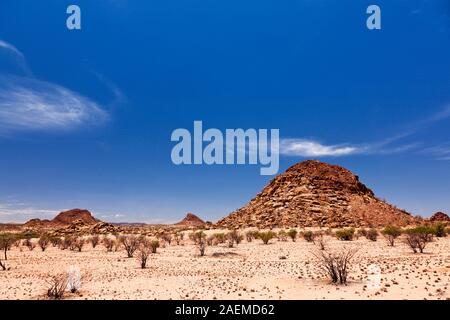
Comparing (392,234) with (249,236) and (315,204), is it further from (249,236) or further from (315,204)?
(315,204)

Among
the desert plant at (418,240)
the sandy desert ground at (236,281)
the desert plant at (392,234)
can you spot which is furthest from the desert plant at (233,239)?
the desert plant at (418,240)

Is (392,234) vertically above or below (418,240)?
below

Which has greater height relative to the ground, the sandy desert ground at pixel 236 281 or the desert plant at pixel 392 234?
→ the desert plant at pixel 392 234

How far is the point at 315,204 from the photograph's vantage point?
71.4 m

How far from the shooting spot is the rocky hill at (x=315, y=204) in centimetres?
6600

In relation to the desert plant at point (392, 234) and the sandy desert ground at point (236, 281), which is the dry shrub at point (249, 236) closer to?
the desert plant at point (392, 234)

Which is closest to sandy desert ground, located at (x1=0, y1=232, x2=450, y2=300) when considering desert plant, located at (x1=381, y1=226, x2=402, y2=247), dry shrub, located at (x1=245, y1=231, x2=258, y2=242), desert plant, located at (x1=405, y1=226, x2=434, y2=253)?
desert plant, located at (x1=405, y1=226, x2=434, y2=253)

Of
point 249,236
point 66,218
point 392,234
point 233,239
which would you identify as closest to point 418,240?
point 392,234

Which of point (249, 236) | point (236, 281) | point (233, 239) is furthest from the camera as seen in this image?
point (249, 236)

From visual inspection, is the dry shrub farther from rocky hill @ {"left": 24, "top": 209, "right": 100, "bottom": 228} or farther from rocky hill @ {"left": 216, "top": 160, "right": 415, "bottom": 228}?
rocky hill @ {"left": 24, "top": 209, "right": 100, "bottom": 228}

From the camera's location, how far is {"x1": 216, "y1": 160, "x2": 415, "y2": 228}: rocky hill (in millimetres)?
66000

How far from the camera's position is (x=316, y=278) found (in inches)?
609
